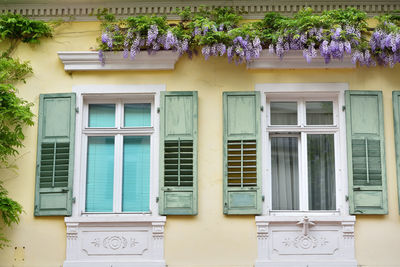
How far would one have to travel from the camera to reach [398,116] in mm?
9844

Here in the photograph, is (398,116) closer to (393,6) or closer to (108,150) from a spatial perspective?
(393,6)

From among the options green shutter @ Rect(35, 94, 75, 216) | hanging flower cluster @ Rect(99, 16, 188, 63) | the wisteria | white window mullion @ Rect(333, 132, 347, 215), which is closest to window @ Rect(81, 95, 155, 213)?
green shutter @ Rect(35, 94, 75, 216)

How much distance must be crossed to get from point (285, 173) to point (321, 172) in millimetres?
510

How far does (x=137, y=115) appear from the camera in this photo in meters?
10.3

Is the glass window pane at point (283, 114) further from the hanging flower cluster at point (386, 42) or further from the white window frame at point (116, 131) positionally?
the white window frame at point (116, 131)

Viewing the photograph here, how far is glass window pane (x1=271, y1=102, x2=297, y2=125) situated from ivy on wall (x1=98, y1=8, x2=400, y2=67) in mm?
782

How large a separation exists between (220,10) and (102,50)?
1.80m

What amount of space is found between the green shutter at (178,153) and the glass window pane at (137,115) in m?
0.38

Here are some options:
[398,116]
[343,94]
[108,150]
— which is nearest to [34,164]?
[108,150]

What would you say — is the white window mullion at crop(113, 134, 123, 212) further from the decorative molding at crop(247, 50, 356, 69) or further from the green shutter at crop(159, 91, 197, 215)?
the decorative molding at crop(247, 50, 356, 69)

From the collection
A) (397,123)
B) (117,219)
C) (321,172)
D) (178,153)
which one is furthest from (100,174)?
(397,123)

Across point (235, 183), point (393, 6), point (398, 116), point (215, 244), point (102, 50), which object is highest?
point (393, 6)

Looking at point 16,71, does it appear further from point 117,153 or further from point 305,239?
point 305,239

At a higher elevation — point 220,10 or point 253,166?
point 220,10
